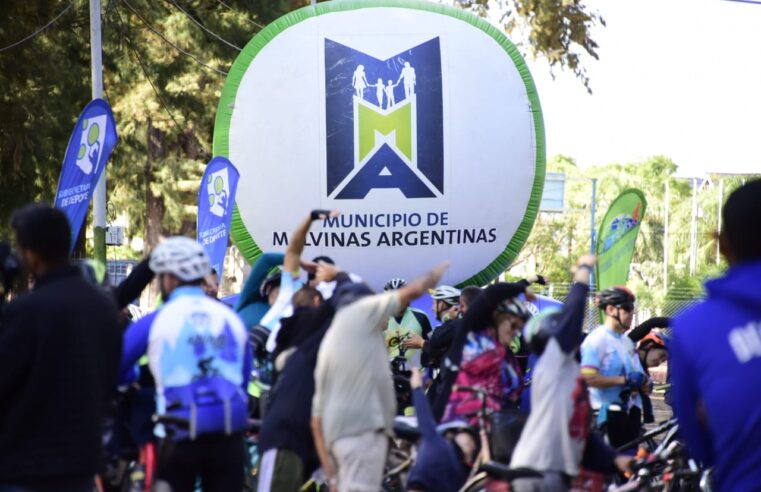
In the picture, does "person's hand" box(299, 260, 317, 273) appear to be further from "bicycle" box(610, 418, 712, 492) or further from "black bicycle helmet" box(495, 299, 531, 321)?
"bicycle" box(610, 418, 712, 492)

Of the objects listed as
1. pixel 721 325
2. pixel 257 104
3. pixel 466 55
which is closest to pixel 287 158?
pixel 257 104

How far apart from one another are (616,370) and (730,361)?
585 centimetres

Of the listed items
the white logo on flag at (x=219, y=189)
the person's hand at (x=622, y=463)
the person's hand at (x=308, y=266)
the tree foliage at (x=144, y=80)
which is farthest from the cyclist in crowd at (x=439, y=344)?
the tree foliage at (x=144, y=80)

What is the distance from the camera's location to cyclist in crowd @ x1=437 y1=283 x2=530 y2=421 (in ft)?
26.6

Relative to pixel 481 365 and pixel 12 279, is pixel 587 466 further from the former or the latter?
pixel 12 279

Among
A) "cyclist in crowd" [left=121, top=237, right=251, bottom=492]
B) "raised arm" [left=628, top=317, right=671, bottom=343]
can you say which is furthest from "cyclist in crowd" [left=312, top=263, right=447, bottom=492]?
"raised arm" [left=628, top=317, right=671, bottom=343]

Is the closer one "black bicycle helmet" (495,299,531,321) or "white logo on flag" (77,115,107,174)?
"black bicycle helmet" (495,299,531,321)

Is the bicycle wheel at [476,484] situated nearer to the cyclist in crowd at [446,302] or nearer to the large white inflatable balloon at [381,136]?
the cyclist in crowd at [446,302]

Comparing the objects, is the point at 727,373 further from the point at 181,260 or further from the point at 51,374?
the point at 181,260

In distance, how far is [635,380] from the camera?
977 centimetres

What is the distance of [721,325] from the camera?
397 centimetres

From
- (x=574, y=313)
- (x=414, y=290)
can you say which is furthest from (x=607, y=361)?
(x=414, y=290)

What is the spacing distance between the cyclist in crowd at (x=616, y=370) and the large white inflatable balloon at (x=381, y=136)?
4.50 metres

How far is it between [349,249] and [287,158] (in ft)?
3.71
